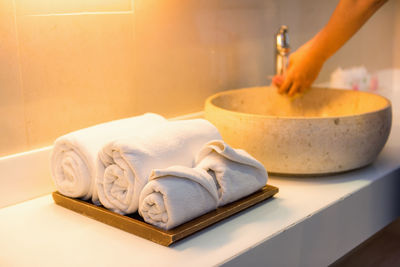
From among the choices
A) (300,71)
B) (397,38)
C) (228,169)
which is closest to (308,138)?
(228,169)

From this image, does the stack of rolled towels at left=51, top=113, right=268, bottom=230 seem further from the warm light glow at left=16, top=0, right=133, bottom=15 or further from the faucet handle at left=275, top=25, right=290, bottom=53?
the faucet handle at left=275, top=25, right=290, bottom=53

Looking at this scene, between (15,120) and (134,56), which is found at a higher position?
(134,56)

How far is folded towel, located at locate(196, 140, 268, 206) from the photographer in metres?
0.94

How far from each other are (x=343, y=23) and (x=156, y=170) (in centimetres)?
76

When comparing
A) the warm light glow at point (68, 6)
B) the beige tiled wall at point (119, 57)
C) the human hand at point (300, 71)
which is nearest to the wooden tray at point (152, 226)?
the beige tiled wall at point (119, 57)

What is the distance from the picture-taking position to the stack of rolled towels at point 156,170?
854 millimetres

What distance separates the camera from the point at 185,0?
1.40 m

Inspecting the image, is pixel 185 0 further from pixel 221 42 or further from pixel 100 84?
pixel 100 84

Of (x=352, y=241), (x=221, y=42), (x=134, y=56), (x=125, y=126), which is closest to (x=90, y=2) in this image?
(x=134, y=56)

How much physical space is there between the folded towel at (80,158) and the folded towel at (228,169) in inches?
6.8

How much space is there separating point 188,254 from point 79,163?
29cm

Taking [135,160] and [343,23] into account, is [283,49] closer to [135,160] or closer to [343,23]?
[343,23]

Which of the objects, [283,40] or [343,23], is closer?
[343,23]

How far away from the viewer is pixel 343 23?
1346mm
